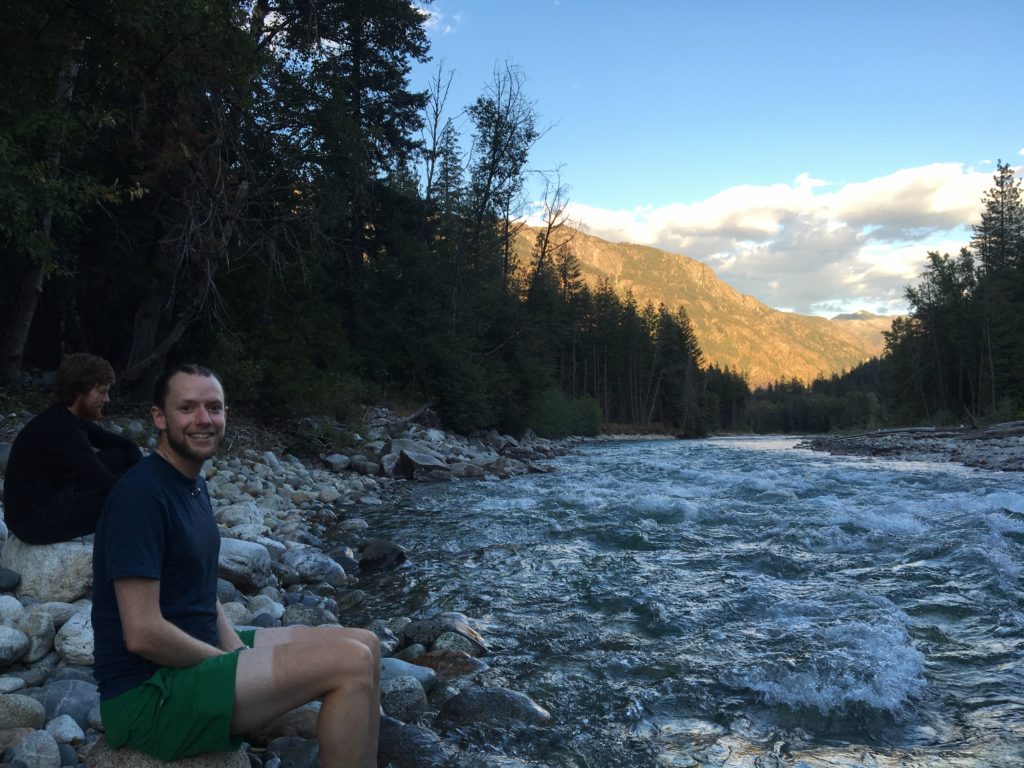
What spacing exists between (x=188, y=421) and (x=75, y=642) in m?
2.28

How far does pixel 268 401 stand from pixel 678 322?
6902 centimetres

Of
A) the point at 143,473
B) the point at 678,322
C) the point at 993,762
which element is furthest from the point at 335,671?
the point at 678,322

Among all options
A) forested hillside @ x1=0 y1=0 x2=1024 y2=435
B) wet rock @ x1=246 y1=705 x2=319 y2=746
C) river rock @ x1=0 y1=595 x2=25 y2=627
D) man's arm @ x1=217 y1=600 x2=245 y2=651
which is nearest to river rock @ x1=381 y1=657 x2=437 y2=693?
wet rock @ x1=246 y1=705 x2=319 y2=746

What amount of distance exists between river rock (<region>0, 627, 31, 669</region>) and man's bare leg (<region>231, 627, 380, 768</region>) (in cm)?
224

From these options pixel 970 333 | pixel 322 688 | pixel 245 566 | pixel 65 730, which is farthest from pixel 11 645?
pixel 970 333

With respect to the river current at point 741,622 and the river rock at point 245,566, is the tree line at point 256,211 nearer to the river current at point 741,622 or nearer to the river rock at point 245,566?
the river rock at point 245,566

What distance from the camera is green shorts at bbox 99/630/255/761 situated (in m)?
2.07

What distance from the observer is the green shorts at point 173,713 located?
81.6 inches

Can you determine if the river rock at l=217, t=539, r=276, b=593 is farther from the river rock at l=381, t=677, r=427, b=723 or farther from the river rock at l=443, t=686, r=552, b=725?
the river rock at l=443, t=686, r=552, b=725

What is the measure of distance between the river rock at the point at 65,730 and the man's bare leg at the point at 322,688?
142 centimetres

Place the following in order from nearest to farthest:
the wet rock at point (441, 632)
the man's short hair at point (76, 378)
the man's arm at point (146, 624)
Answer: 1. the man's arm at point (146, 624)
2. the man's short hair at point (76, 378)
3. the wet rock at point (441, 632)

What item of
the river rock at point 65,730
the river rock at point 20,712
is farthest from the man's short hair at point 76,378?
the river rock at point 65,730

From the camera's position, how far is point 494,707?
148 inches

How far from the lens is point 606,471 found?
58.3 feet
